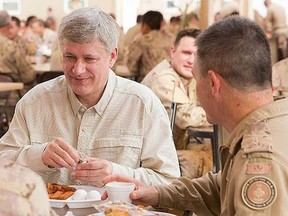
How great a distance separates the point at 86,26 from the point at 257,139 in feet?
3.04

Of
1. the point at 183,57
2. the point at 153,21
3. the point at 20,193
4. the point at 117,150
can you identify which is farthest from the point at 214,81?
the point at 153,21

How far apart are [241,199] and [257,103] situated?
291 mm

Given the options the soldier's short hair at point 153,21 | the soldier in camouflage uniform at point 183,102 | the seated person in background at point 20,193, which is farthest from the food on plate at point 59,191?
the soldier's short hair at point 153,21

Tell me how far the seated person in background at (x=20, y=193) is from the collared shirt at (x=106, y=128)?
58.6 inches

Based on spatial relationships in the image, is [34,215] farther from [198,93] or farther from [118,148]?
[118,148]

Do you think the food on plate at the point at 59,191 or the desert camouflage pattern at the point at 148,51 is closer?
the food on plate at the point at 59,191

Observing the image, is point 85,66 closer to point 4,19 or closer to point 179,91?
point 179,91

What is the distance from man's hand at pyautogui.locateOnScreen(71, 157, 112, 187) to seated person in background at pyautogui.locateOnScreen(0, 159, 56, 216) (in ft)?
4.28

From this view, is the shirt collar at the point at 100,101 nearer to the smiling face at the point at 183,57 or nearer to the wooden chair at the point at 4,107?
the smiling face at the point at 183,57

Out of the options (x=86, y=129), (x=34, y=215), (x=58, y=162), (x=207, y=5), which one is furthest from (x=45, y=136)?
(x=207, y=5)

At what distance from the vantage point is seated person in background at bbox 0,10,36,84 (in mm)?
8266

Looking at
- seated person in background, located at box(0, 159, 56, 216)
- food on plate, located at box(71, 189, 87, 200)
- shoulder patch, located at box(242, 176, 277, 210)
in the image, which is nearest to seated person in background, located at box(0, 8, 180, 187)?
food on plate, located at box(71, 189, 87, 200)

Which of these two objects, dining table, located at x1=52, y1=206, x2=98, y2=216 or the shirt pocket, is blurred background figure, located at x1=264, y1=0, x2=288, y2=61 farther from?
dining table, located at x1=52, y1=206, x2=98, y2=216

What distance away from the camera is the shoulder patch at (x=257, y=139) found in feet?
4.27
